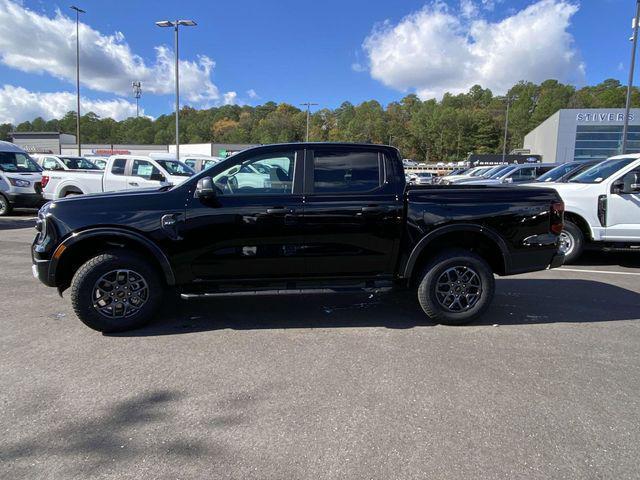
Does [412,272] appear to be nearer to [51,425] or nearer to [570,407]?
[570,407]

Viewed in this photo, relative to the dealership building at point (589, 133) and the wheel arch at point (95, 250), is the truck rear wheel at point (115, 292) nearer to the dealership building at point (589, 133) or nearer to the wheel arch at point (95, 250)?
the wheel arch at point (95, 250)

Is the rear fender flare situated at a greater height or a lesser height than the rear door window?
lesser

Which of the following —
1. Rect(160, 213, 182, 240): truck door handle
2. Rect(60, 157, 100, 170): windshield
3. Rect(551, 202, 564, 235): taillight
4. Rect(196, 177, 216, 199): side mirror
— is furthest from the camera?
Rect(60, 157, 100, 170): windshield

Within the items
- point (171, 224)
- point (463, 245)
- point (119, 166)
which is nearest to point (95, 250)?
point (171, 224)

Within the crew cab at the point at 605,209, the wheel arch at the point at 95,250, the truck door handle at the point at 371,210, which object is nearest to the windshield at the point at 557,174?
the crew cab at the point at 605,209

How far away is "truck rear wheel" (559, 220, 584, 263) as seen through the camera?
755 cm

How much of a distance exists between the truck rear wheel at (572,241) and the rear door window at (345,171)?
183 inches

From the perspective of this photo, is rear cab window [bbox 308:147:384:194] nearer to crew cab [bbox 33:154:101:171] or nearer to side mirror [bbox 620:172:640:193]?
side mirror [bbox 620:172:640:193]

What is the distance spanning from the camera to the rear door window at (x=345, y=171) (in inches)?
179

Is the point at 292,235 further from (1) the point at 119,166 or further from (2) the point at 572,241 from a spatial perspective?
(1) the point at 119,166

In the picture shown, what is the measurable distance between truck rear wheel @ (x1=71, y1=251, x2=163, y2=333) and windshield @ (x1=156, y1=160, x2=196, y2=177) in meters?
9.15

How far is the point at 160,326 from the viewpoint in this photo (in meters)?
4.63

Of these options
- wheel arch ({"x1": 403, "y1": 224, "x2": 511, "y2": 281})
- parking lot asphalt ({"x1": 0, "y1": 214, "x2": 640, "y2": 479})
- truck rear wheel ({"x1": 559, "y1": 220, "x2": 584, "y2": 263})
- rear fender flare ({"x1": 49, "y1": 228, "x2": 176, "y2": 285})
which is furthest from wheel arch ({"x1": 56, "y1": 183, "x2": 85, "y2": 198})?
truck rear wheel ({"x1": 559, "y1": 220, "x2": 584, "y2": 263})

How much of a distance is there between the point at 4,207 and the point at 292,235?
13203 mm
